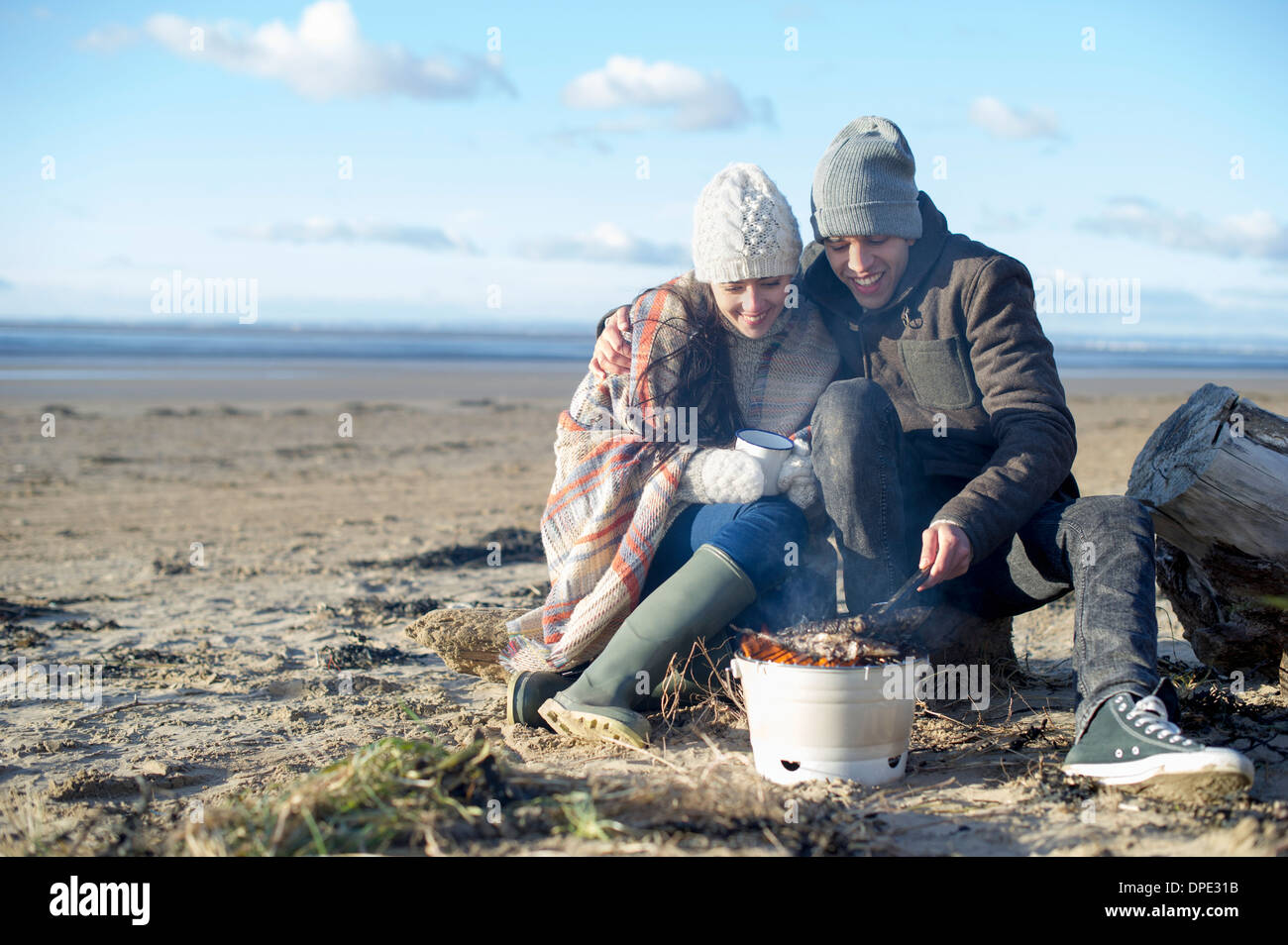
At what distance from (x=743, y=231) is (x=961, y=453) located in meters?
1.01

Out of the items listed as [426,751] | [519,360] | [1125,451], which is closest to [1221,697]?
[426,751]

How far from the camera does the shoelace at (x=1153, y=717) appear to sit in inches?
94.0

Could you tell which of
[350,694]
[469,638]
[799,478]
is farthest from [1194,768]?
[350,694]

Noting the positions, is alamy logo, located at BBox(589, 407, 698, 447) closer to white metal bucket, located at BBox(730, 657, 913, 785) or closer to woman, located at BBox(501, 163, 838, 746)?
woman, located at BBox(501, 163, 838, 746)

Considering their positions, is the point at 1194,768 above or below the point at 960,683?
above

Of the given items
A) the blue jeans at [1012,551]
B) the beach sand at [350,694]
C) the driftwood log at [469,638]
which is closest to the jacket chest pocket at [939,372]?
the blue jeans at [1012,551]

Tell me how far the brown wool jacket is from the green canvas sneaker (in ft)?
1.82

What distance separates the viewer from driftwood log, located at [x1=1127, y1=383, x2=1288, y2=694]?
304 cm

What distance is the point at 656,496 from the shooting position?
3.26 m

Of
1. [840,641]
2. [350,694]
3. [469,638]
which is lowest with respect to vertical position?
[350,694]
